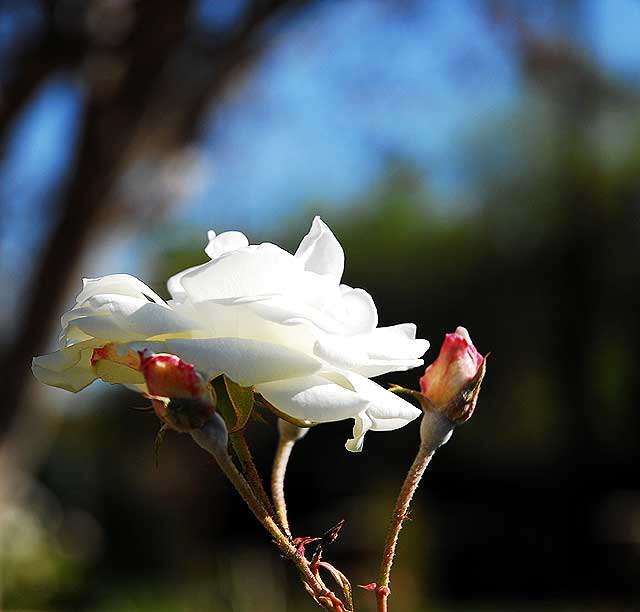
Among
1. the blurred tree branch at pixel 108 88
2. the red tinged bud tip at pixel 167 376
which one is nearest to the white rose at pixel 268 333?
the red tinged bud tip at pixel 167 376

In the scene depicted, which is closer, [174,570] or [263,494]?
[263,494]

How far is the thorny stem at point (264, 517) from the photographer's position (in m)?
0.44

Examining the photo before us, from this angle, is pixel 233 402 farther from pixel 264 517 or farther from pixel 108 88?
pixel 108 88

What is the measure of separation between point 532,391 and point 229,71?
6439mm

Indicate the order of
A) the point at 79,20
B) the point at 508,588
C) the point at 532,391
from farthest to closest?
the point at 532,391
the point at 508,588
the point at 79,20

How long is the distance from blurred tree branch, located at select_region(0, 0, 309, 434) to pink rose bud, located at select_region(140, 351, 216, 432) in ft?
6.55

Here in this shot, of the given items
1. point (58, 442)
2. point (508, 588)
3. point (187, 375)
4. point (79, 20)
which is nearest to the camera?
point (187, 375)

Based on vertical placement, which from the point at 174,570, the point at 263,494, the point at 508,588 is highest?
the point at 263,494

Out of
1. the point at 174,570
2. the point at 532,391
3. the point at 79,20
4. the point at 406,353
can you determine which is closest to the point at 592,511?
the point at 532,391

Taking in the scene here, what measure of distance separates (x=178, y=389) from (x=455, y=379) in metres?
0.15

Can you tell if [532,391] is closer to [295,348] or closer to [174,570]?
[174,570]

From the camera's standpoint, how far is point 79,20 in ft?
7.95

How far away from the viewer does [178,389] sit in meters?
0.44

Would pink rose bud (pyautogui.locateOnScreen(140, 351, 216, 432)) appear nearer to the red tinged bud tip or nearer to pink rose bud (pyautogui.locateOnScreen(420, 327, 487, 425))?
the red tinged bud tip
